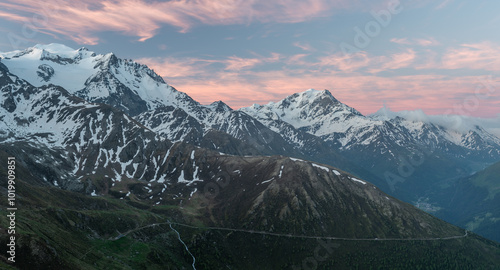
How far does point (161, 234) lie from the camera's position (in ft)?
609

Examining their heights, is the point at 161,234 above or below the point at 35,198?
below

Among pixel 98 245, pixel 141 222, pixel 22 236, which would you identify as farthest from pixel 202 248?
pixel 22 236

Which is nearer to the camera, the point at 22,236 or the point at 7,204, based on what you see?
the point at 22,236

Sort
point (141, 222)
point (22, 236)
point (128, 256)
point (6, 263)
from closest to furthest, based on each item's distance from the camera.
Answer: point (6, 263), point (22, 236), point (128, 256), point (141, 222)

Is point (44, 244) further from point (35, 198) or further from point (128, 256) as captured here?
point (35, 198)

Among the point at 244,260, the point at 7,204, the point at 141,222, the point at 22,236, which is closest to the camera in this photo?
the point at 22,236

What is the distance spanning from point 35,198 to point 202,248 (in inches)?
4217

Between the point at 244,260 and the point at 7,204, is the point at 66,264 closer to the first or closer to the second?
the point at 7,204

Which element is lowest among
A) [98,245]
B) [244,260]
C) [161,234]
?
[244,260]

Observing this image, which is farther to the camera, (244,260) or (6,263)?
(244,260)

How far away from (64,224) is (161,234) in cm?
7160

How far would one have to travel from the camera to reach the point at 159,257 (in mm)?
148250

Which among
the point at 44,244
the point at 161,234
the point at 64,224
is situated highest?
the point at 44,244

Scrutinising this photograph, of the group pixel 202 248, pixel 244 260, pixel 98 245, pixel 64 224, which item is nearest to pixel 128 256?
pixel 98 245
